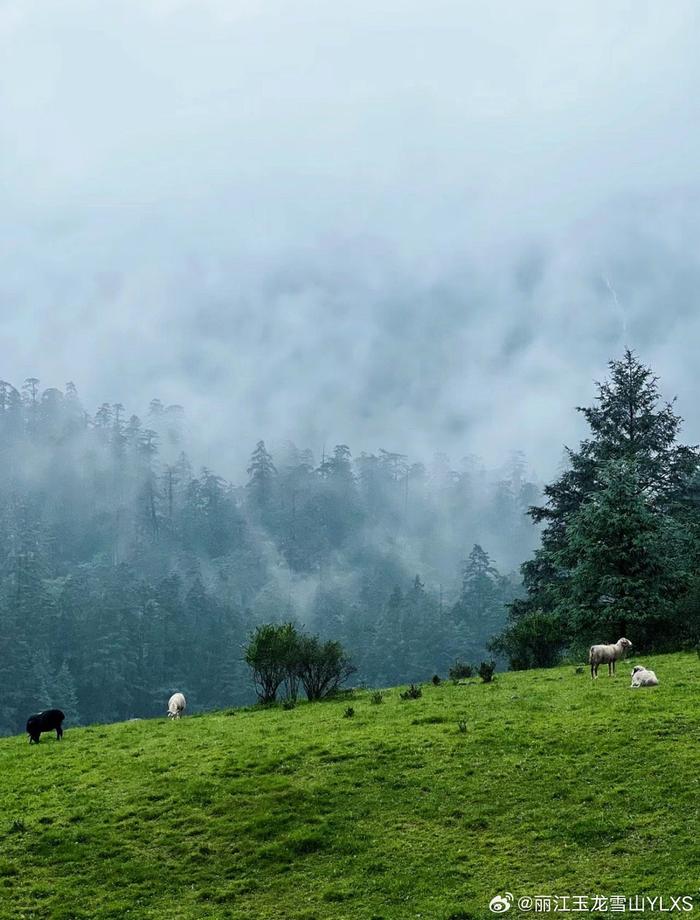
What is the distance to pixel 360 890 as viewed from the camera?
1792 cm

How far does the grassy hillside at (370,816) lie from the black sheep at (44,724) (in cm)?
403

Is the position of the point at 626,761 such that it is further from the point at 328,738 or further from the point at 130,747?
the point at 130,747

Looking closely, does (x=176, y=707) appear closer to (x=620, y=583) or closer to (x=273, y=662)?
(x=273, y=662)

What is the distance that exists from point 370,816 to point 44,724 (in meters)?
19.2

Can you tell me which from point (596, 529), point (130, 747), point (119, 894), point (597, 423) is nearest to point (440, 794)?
point (119, 894)

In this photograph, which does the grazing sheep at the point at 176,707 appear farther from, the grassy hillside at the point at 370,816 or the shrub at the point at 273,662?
the grassy hillside at the point at 370,816

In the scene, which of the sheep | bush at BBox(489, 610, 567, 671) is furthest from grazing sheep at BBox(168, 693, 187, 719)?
bush at BBox(489, 610, 567, 671)

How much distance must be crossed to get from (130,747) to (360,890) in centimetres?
1496

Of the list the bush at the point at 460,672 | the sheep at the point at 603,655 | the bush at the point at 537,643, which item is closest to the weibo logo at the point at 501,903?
the sheep at the point at 603,655

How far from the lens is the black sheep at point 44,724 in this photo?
3400cm

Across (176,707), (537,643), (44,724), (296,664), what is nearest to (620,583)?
(537,643)

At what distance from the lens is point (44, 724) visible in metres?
34.7

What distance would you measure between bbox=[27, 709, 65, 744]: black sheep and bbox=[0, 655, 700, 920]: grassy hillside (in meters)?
4.03

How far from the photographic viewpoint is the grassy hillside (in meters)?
17.7
